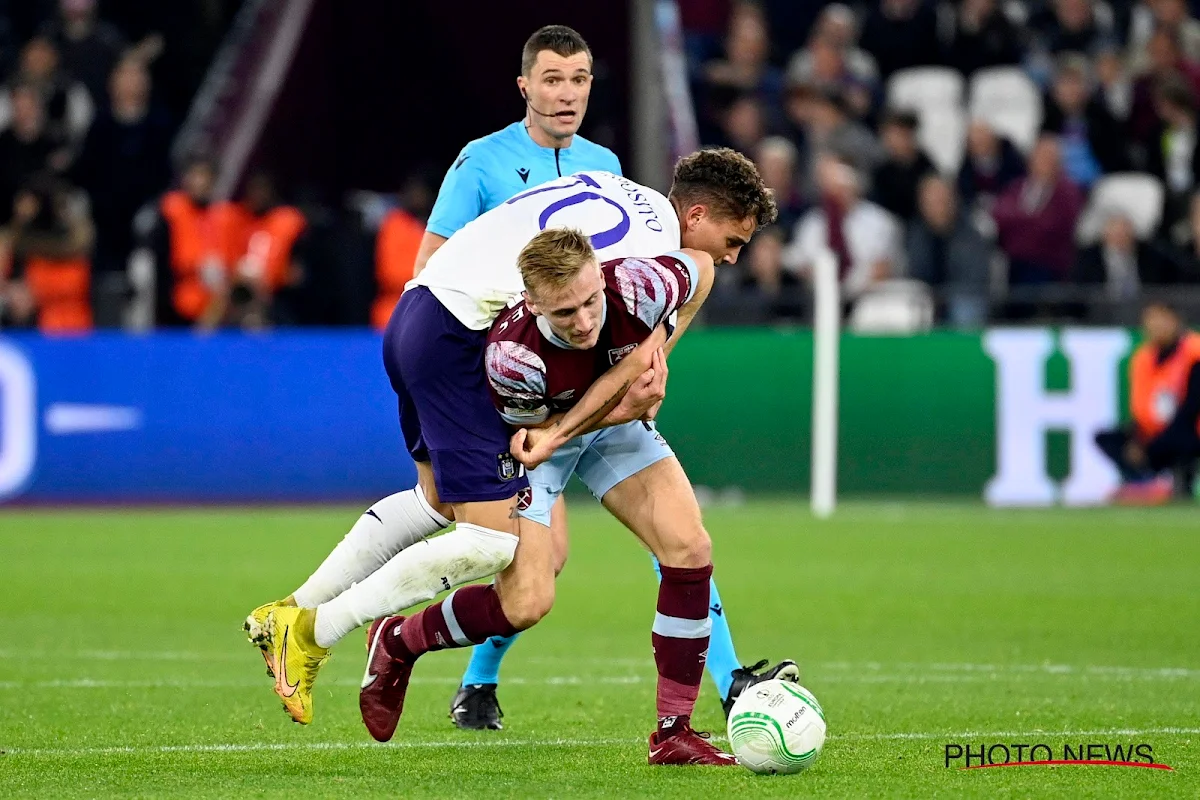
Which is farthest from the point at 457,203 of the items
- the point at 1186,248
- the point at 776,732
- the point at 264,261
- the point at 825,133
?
the point at 1186,248

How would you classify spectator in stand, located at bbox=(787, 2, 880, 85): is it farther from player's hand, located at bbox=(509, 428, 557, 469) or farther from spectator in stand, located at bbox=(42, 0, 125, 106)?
player's hand, located at bbox=(509, 428, 557, 469)

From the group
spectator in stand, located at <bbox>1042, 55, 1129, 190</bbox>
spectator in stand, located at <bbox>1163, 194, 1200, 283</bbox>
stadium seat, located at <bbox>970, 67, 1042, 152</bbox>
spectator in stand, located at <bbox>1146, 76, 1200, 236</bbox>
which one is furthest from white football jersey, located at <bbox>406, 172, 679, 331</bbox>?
stadium seat, located at <bbox>970, 67, 1042, 152</bbox>

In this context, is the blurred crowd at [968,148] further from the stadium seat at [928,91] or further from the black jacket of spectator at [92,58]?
the black jacket of spectator at [92,58]

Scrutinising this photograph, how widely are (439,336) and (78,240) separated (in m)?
10.8

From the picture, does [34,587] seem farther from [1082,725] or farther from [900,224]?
[900,224]

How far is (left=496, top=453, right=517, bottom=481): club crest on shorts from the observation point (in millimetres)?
5957

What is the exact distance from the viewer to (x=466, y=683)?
693 centimetres

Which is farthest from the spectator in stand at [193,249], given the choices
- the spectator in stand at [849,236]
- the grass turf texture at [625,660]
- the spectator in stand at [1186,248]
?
the spectator in stand at [1186,248]

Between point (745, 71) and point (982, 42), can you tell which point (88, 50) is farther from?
point (982, 42)

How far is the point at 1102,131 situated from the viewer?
17.8 m

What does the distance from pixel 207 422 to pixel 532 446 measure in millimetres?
9767

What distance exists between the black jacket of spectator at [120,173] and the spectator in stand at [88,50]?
2.96 feet

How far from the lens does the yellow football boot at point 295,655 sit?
591cm

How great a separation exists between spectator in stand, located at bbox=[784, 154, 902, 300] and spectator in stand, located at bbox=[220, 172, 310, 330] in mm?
4084
